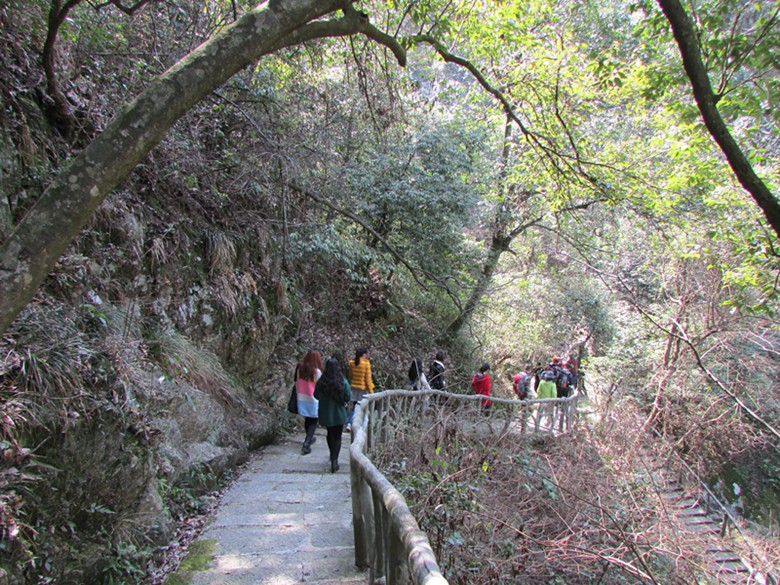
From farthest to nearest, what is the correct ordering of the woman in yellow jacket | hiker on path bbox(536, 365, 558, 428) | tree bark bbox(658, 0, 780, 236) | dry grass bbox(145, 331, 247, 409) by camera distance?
hiker on path bbox(536, 365, 558, 428) → the woman in yellow jacket → dry grass bbox(145, 331, 247, 409) → tree bark bbox(658, 0, 780, 236)

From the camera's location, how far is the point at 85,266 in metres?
4.30

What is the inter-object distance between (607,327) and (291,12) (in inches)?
729

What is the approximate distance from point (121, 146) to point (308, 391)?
5.24m

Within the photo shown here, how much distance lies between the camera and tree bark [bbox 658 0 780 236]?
96.3 inches

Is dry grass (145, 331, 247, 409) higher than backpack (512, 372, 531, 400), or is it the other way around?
dry grass (145, 331, 247, 409)

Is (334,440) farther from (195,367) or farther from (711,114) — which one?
(711,114)

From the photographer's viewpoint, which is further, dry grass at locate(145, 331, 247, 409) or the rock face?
dry grass at locate(145, 331, 247, 409)

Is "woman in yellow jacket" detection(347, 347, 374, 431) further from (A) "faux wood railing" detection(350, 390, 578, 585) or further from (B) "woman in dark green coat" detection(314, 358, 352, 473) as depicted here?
(B) "woman in dark green coat" detection(314, 358, 352, 473)

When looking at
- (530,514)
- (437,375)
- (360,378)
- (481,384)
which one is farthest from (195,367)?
(481,384)

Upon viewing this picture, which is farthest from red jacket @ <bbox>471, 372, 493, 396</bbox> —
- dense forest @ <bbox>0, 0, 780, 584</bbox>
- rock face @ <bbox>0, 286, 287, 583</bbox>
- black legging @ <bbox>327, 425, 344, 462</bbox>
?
rock face @ <bbox>0, 286, 287, 583</bbox>

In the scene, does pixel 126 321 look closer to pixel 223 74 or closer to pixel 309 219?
pixel 223 74

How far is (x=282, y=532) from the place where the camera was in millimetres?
4008

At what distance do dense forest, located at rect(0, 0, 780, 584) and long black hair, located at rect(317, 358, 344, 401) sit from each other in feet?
4.47

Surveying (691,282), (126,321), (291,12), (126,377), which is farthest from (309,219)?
(691,282)
